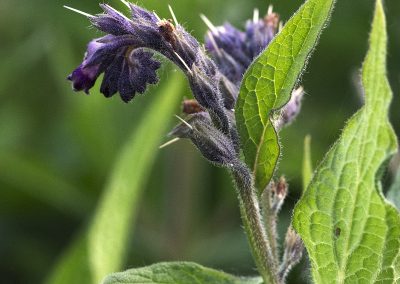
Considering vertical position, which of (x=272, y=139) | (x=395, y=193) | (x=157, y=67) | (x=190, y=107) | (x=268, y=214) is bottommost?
(x=395, y=193)

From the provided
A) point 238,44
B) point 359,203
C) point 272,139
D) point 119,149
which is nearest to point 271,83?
point 272,139

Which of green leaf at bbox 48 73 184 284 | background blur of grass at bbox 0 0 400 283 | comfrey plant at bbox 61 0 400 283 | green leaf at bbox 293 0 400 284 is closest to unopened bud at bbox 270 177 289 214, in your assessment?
comfrey plant at bbox 61 0 400 283

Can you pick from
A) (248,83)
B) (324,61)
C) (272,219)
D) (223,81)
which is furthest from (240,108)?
(324,61)

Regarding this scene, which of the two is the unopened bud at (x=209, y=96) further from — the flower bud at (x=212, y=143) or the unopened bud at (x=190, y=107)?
the unopened bud at (x=190, y=107)

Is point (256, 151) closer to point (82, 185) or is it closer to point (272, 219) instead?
point (272, 219)

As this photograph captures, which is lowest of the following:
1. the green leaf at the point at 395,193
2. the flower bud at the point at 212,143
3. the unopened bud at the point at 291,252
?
the green leaf at the point at 395,193

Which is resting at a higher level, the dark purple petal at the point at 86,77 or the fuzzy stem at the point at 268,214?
the dark purple petal at the point at 86,77

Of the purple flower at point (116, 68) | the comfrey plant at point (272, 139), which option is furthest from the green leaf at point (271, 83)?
the purple flower at point (116, 68)

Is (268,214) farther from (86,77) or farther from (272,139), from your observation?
(86,77)
